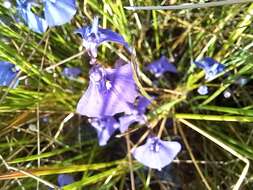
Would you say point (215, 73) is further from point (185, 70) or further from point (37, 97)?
point (37, 97)

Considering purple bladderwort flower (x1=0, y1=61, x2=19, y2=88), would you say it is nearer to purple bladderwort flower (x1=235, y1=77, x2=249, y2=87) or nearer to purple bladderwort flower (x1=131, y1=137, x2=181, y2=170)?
purple bladderwort flower (x1=131, y1=137, x2=181, y2=170)

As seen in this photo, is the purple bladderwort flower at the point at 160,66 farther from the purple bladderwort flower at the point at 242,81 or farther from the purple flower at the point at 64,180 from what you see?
the purple flower at the point at 64,180

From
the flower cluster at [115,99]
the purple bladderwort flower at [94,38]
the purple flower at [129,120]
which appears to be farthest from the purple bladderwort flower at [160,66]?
the purple bladderwort flower at [94,38]

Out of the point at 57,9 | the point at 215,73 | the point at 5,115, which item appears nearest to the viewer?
the point at 57,9

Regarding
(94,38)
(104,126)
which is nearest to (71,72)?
(104,126)

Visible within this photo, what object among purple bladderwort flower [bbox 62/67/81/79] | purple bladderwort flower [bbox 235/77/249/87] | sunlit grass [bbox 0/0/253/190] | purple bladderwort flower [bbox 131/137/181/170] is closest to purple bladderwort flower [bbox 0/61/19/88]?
sunlit grass [bbox 0/0/253/190]

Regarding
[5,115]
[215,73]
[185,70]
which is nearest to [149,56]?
→ [185,70]

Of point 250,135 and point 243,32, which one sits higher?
point 243,32
